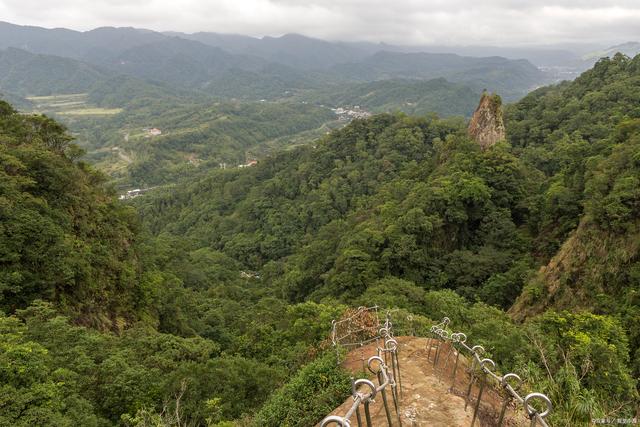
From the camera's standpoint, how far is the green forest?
11062mm

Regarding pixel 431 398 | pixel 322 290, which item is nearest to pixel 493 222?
pixel 322 290

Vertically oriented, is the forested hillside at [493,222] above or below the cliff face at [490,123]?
below

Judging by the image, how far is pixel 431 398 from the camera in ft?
26.1

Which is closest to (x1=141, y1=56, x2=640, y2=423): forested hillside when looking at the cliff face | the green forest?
the green forest

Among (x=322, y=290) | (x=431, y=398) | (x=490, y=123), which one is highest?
(x=490, y=123)

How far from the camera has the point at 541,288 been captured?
70.9 feet

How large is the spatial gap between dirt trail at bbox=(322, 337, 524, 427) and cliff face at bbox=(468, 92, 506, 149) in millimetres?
37090

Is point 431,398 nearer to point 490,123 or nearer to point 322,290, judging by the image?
point 322,290

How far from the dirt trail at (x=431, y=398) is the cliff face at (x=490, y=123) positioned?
122 feet

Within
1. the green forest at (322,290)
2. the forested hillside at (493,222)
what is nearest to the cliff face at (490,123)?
the green forest at (322,290)

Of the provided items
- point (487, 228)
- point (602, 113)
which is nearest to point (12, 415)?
point (487, 228)

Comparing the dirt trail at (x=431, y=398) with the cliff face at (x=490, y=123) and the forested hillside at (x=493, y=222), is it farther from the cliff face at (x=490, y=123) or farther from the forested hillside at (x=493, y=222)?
the cliff face at (x=490, y=123)

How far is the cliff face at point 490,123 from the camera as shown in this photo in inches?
1647

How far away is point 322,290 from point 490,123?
26.3 meters
